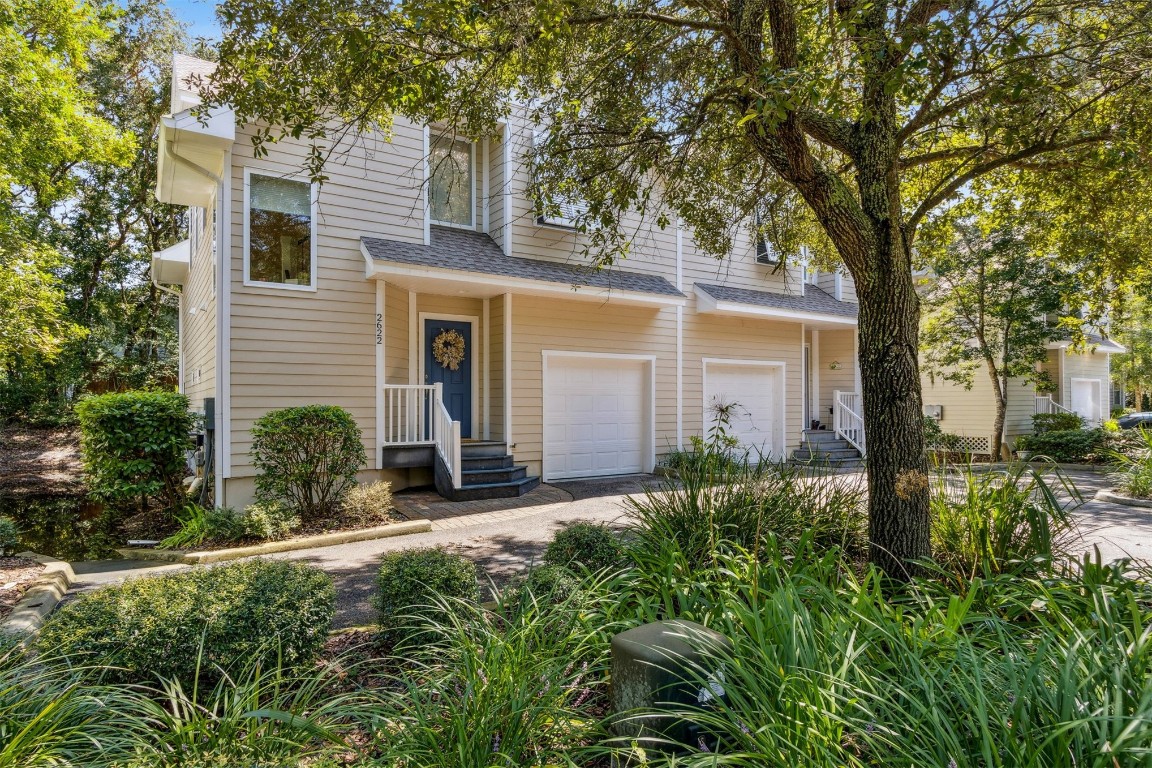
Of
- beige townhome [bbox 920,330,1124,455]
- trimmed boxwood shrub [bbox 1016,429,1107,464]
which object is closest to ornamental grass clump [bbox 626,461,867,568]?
trimmed boxwood shrub [bbox 1016,429,1107,464]

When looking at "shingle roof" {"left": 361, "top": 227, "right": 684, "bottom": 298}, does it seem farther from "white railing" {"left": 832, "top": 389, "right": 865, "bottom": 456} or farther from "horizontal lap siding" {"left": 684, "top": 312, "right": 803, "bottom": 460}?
"white railing" {"left": 832, "top": 389, "right": 865, "bottom": 456}

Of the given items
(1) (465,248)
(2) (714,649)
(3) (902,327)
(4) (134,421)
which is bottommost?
(2) (714,649)

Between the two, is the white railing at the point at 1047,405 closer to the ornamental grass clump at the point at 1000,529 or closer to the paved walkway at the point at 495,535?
the paved walkway at the point at 495,535

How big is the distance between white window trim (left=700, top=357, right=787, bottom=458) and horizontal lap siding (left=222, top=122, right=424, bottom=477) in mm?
6391

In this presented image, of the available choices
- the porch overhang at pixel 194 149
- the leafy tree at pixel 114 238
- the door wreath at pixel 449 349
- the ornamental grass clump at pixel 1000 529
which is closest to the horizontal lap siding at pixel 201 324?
the porch overhang at pixel 194 149

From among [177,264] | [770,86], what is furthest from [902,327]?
[177,264]

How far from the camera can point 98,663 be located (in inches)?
103

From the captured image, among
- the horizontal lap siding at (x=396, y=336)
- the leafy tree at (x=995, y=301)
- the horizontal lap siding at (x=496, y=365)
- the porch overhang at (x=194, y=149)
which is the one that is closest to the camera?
the porch overhang at (x=194, y=149)

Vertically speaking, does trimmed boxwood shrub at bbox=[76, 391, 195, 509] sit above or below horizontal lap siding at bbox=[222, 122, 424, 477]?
below

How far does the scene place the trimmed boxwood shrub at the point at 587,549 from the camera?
383 centimetres

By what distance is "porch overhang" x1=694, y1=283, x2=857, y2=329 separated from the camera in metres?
11.9

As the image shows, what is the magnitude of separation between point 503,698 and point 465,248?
8412mm

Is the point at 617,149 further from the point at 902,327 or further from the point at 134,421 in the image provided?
the point at 134,421

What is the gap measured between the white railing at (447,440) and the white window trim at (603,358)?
197 cm
